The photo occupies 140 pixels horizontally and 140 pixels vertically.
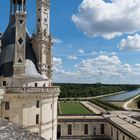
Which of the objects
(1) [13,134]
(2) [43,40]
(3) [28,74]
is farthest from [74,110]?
(1) [13,134]

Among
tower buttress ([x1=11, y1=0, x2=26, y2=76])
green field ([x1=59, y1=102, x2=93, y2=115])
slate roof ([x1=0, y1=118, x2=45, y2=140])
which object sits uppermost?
tower buttress ([x1=11, y1=0, x2=26, y2=76])

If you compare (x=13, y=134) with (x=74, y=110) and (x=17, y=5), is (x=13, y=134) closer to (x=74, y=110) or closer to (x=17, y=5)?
(x=17, y=5)

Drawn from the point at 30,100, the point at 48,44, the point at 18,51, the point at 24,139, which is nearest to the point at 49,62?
the point at 48,44

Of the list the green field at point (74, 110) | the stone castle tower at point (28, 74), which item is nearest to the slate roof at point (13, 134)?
the stone castle tower at point (28, 74)

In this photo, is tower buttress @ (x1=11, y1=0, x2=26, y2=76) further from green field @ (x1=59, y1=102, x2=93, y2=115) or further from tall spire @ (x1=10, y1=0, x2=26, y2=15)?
green field @ (x1=59, y1=102, x2=93, y2=115)

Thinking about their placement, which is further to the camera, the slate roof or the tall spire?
the tall spire

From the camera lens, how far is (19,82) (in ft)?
112

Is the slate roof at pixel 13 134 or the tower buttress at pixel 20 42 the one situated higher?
the tower buttress at pixel 20 42

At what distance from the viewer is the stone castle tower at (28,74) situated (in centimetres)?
3194

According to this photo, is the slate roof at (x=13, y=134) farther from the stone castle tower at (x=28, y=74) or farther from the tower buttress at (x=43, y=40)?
the tower buttress at (x=43, y=40)

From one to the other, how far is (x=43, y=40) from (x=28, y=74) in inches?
185

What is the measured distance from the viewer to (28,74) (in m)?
35.3

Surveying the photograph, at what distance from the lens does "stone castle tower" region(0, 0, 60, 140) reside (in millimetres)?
31938

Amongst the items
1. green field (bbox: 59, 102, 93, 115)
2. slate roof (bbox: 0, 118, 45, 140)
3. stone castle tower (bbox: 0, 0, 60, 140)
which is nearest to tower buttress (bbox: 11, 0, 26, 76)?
stone castle tower (bbox: 0, 0, 60, 140)
